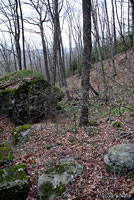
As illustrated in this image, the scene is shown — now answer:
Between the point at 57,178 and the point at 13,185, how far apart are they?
101 centimetres

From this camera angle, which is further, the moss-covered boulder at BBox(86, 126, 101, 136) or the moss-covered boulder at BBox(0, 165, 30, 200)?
the moss-covered boulder at BBox(86, 126, 101, 136)

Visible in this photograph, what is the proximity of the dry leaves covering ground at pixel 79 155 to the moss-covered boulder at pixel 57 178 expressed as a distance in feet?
0.51

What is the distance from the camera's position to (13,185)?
355 cm

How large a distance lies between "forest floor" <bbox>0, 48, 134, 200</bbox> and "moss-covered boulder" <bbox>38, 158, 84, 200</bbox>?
0.15m

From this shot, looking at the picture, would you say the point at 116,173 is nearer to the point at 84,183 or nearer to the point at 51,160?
the point at 84,183

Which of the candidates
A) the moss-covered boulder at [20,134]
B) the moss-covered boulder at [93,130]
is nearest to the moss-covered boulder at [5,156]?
the moss-covered boulder at [20,134]

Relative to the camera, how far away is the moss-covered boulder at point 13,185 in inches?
136

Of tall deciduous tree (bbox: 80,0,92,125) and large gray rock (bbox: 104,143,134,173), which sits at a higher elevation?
tall deciduous tree (bbox: 80,0,92,125)

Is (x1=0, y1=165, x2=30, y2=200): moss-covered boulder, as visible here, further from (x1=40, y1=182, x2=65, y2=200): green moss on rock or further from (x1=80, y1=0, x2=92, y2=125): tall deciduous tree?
(x1=80, y1=0, x2=92, y2=125): tall deciduous tree

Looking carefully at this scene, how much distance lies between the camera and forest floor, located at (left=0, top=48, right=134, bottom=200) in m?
3.27

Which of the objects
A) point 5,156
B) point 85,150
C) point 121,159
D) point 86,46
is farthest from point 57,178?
point 86,46

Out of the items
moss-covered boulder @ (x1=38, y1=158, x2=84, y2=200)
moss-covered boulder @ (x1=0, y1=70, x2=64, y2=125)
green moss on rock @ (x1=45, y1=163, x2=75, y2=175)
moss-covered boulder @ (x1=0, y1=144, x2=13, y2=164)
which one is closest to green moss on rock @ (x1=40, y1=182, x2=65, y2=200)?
moss-covered boulder @ (x1=38, y1=158, x2=84, y2=200)

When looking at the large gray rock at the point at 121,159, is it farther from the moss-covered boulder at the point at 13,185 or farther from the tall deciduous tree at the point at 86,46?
the tall deciduous tree at the point at 86,46

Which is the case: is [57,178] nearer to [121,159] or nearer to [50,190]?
[50,190]
